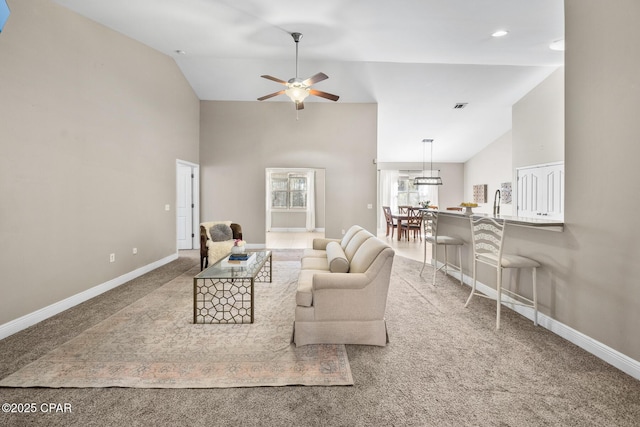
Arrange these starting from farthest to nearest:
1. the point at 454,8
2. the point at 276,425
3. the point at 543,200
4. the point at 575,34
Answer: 1. the point at 543,200
2. the point at 454,8
3. the point at 575,34
4. the point at 276,425

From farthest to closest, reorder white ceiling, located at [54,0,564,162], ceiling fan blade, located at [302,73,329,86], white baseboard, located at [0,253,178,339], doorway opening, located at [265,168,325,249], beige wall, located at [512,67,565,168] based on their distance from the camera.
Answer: doorway opening, located at [265,168,325,249] < beige wall, located at [512,67,565,168] < ceiling fan blade, located at [302,73,329,86] < white ceiling, located at [54,0,564,162] < white baseboard, located at [0,253,178,339]

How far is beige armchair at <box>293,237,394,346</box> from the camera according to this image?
8.02 feet

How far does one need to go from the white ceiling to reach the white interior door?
6.00 feet

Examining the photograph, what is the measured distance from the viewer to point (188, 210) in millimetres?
6906

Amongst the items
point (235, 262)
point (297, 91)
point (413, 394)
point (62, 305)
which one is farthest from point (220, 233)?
point (413, 394)

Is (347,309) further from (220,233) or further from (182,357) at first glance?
(220,233)

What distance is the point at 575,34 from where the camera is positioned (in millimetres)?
2590

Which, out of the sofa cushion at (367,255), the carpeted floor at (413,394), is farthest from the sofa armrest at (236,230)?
the sofa cushion at (367,255)

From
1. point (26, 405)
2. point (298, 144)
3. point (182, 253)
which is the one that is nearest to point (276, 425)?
point (26, 405)

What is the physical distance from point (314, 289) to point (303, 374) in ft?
2.01

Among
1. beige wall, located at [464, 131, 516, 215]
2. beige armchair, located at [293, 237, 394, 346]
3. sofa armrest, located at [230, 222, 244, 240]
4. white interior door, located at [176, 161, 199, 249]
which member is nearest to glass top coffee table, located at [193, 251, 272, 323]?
beige armchair, located at [293, 237, 394, 346]

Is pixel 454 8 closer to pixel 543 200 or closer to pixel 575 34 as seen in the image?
pixel 575 34

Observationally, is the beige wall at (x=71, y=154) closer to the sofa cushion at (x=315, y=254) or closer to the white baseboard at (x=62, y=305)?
the white baseboard at (x=62, y=305)

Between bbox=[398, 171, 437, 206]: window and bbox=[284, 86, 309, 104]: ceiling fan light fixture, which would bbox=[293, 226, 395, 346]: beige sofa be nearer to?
bbox=[284, 86, 309, 104]: ceiling fan light fixture
